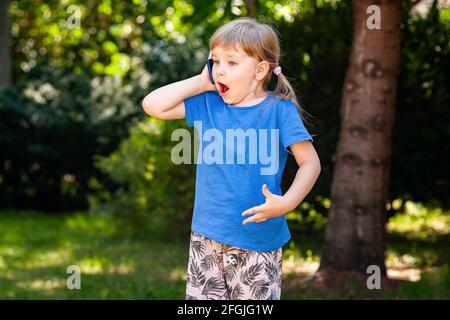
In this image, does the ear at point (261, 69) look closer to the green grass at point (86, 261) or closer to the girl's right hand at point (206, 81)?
the girl's right hand at point (206, 81)

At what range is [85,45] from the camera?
14.1 meters

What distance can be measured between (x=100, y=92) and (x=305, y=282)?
5.73 m

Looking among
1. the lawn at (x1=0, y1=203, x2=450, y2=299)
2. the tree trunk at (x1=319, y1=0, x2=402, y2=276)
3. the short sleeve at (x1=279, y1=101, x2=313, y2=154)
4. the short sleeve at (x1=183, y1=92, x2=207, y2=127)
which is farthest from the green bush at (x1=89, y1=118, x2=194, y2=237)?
the short sleeve at (x1=279, y1=101, x2=313, y2=154)

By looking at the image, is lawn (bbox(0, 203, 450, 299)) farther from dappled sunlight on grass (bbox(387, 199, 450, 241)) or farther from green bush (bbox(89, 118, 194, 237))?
green bush (bbox(89, 118, 194, 237))

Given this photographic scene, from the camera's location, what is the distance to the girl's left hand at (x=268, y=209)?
9.09ft

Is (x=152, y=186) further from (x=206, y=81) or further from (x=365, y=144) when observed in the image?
(x=206, y=81)

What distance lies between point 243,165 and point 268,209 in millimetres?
Result: 251

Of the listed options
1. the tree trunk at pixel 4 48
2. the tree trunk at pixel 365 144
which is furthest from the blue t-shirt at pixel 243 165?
the tree trunk at pixel 4 48

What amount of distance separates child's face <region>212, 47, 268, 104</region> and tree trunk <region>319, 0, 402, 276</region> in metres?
2.34

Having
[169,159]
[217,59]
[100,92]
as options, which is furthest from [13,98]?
[217,59]

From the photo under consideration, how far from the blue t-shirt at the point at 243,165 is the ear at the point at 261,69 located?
96 millimetres

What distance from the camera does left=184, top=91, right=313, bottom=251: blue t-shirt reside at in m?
2.95

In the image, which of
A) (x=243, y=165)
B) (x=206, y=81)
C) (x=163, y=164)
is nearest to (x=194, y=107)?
(x=206, y=81)

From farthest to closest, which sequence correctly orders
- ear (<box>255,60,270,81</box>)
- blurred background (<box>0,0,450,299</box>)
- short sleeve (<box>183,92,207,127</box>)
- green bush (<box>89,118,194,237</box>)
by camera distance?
green bush (<box>89,118,194,237</box>)
blurred background (<box>0,0,450,299</box>)
short sleeve (<box>183,92,207,127</box>)
ear (<box>255,60,270,81</box>)
